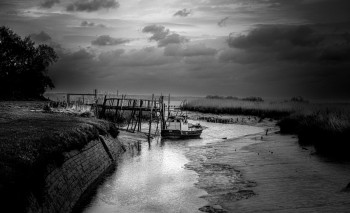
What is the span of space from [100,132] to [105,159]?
2554 mm

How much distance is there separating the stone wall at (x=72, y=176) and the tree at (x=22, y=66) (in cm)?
3773

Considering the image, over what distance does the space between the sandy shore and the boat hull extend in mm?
8941

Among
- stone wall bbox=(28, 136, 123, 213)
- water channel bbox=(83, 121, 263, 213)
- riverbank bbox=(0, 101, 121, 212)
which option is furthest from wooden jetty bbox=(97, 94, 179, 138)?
riverbank bbox=(0, 101, 121, 212)

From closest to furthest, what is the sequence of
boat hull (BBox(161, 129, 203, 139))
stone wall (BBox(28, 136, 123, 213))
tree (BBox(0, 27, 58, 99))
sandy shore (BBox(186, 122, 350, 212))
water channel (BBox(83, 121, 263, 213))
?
stone wall (BBox(28, 136, 123, 213)), sandy shore (BBox(186, 122, 350, 212)), water channel (BBox(83, 121, 263, 213)), boat hull (BBox(161, 129, 203, 139)), tree (BBox(0, 27, 58, 99))

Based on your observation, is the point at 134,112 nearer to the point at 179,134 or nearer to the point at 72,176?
the point at 179,134

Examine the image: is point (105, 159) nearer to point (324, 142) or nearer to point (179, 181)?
point (179, 181)

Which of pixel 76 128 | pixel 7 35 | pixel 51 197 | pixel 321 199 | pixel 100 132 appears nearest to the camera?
pixel 51 197

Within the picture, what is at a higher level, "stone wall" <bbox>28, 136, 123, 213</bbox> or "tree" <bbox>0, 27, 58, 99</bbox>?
"tree" <bbox>0, 27, 58, 99</bbox>

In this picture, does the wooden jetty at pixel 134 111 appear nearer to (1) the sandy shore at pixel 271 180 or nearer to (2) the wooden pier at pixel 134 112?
(2) the wooden pier at pixel 134 112

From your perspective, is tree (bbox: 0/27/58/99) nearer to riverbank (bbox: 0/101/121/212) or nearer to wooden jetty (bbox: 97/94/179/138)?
wooden jetty (bbox: 97/94/179/138)

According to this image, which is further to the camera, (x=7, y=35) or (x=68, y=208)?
(x=7, y=35)

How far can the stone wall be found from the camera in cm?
Answer: 943

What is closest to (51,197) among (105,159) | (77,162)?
(77,162)

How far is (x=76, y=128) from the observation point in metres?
15.5
